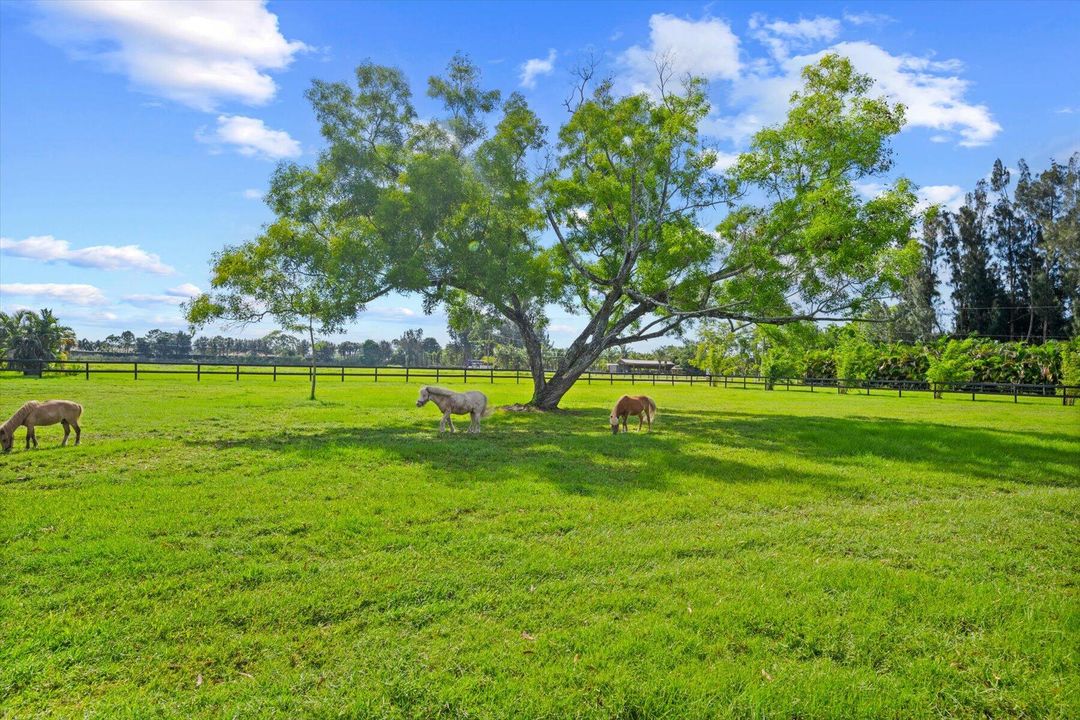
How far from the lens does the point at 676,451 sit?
37.7ft

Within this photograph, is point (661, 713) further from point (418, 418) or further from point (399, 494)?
point (418, 418)

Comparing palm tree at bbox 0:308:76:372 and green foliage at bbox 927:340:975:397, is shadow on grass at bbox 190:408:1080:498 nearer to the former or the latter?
green foliage at bbox 927:340:975:397

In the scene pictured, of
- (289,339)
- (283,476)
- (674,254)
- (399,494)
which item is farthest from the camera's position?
(289,339)

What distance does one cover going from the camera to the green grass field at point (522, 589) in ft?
10.8

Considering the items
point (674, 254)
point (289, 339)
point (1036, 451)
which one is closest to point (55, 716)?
point (1036, 451)

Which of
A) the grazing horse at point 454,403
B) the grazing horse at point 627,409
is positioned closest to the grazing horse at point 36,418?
the grazing horse at point 454,403

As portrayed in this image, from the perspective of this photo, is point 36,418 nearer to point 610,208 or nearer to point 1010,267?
point 610,208

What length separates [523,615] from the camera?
162 inches

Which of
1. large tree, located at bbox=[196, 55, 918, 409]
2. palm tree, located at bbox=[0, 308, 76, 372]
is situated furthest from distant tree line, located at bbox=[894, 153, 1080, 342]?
palm tree, located at bbox=[0, 308, 76, 372]

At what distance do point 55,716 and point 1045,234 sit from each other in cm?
6529

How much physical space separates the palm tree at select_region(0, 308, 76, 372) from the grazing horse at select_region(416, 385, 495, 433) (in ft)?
113

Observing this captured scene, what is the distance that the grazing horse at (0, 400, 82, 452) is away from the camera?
380 inches

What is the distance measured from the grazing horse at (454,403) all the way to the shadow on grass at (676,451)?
0.44 metres

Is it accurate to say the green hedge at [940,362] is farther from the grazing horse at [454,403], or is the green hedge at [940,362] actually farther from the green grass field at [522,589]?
the green grass field at [522,589]
